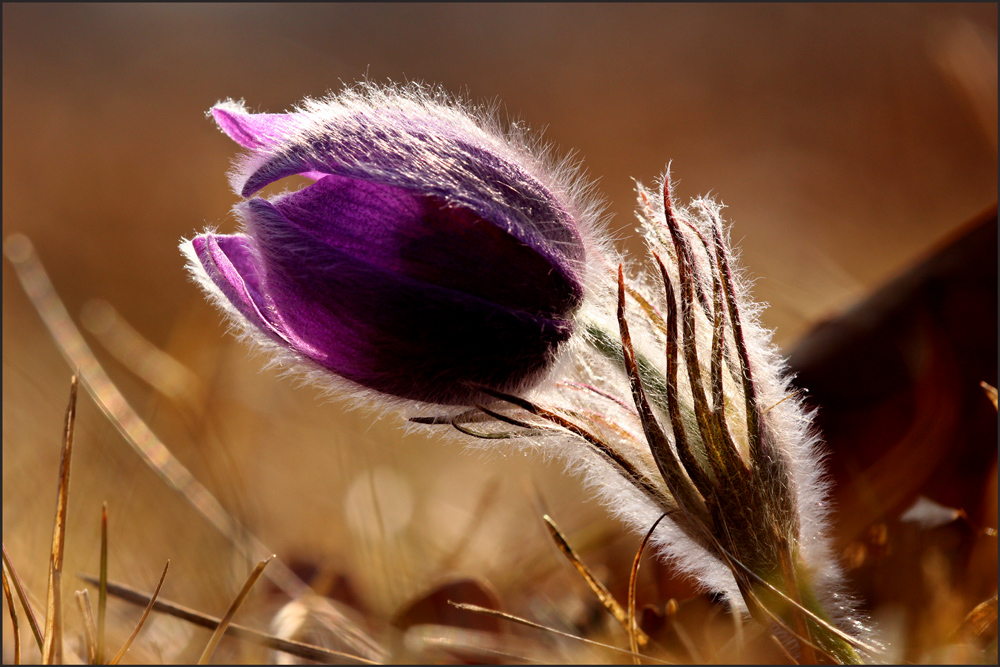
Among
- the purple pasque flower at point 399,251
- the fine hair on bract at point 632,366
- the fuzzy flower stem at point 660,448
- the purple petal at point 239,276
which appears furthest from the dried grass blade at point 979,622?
the purple petal at point 239,276

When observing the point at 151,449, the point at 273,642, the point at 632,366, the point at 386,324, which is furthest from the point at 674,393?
the point at 151,449

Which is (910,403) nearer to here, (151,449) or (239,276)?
(239,276)

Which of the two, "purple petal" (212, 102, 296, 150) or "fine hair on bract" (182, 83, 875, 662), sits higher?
"purple petal" (212, 102, 296, 150)

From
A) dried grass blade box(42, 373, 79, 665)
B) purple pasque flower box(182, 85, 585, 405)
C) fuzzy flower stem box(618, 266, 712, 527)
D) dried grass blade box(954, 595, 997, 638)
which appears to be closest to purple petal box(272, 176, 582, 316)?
purple pasque flower box(182, 85, 585, 405)

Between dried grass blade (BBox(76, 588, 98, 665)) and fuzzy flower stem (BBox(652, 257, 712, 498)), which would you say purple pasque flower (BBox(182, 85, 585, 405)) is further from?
dried grass blade (BBox(76, 588, 98, 665))

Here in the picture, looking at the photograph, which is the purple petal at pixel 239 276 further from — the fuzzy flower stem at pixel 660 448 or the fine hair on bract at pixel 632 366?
the fuzzy flower stem at pixel 660 448

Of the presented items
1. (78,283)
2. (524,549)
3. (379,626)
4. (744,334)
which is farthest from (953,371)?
(78,283)

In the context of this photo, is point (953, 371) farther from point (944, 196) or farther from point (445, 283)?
point (944, 196)
